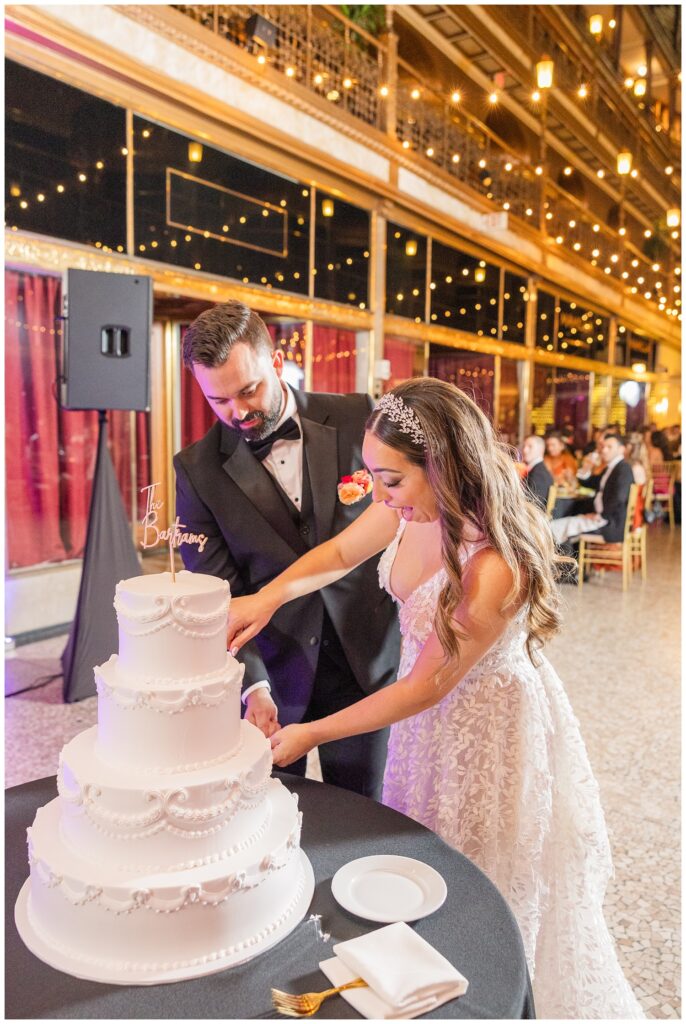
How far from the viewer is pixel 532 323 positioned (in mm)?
14586

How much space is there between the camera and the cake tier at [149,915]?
3.87 feet

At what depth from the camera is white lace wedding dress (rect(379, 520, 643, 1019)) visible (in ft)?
5.93

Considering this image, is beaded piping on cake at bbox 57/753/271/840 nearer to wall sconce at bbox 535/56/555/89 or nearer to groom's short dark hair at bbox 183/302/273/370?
groom's short dark hair at bbox 183/302/273/370

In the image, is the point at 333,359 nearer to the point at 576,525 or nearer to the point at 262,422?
the point at 576,525

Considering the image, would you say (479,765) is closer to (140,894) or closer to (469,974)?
(469,974)

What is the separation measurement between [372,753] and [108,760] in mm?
1119

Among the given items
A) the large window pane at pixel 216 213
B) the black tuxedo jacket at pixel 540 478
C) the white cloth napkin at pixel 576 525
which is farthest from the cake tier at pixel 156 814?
the white cloth napkin at pixel 576 525

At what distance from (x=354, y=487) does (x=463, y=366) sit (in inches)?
426

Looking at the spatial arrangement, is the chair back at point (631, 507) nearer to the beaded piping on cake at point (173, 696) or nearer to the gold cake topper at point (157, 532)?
the gold cake topper at point (157, 532)

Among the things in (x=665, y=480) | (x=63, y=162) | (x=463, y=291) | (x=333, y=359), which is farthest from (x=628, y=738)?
(x=665, y=480)

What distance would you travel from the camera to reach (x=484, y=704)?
6.31 feet

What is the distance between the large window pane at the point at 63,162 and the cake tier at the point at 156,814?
5.17 m

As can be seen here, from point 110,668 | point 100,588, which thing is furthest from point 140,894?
point 100,588

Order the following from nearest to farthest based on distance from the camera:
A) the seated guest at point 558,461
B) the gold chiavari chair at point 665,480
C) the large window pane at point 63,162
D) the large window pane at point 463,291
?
the large window pane at point 63,162, the seated guest at point 558,461, the large window pane at point 463,291, the gold chiavari chair at point 665,480
